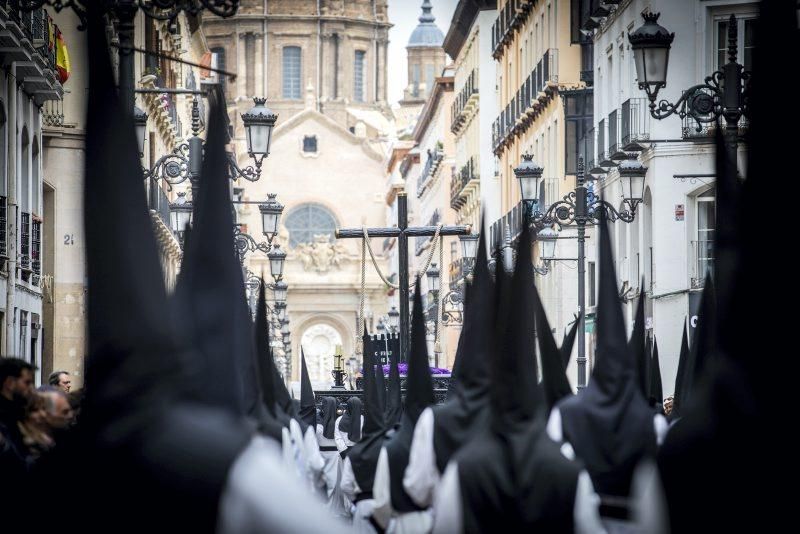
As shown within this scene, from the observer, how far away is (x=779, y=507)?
6.27 metres

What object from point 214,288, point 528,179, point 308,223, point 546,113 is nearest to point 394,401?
point 214,288

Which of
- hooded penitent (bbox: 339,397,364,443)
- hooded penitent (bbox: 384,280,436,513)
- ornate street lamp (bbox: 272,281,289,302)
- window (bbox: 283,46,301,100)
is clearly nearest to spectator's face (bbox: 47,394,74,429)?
hooded penitent (bbox: 384,280,436,513)

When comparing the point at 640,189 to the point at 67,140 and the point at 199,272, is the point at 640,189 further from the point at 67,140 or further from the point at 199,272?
the point at 199,272

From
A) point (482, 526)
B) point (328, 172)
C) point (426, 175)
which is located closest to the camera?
point (482, 526)

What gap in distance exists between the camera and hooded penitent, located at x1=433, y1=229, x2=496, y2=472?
1008cm

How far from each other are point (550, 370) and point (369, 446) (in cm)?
321

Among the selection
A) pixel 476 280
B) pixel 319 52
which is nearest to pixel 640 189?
pixel 476 280

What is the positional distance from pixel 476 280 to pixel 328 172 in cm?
10854

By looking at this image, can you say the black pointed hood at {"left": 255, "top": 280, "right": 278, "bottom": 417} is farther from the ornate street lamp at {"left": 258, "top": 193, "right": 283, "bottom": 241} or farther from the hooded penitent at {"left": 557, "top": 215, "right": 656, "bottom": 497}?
the ornate street lamp at {"left": 258, "top": 193, "right": 283, "bottom": 241}

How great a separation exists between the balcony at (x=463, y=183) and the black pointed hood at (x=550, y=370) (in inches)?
2299

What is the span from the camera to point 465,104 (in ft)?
246

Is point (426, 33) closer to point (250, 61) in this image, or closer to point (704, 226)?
point (250, 61)

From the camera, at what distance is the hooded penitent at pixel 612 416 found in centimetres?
995

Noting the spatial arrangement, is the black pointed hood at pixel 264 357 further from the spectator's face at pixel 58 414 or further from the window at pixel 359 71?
the window at pixel 359 71
